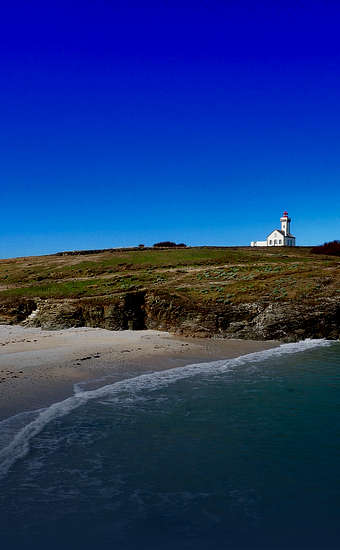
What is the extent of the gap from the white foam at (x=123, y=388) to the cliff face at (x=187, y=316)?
1409 millimetres

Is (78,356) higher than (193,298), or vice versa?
(193,298)

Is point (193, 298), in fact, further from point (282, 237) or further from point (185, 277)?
point (282, 237)

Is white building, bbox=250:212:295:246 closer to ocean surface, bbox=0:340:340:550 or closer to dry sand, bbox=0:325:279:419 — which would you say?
dry sand, bbox=0:325:279:419

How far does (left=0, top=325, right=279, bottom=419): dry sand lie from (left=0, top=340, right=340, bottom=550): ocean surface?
1.18 m

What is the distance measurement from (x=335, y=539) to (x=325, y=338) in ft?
65.0

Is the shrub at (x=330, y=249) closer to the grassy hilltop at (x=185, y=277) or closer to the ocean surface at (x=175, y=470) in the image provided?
the grassy hilltop at (x=185, y=277)

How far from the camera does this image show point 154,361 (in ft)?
65.4

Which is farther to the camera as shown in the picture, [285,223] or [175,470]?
[285,223]

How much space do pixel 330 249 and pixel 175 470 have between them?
4607 cm

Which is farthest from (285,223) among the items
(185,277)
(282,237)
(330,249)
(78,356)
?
(78,356)

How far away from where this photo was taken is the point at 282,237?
369ft

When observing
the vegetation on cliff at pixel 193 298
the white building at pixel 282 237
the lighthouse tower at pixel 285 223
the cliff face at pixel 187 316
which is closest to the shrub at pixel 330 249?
the vegetation on cliff at pixel 193 298

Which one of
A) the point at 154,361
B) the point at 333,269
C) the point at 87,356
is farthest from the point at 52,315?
the point at 333,269

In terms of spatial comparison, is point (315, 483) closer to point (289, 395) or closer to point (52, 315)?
point (289, 395)
